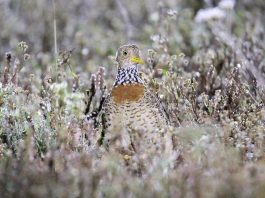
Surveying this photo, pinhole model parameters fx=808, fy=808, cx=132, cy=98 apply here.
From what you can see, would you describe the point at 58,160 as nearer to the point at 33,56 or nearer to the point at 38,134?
the point at 38,134

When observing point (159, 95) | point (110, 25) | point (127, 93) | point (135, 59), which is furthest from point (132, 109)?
point (110, 25)

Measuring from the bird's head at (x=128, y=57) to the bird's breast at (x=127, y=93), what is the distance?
24 cm

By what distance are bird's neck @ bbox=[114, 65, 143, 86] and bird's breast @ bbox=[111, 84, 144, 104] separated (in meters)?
0.06

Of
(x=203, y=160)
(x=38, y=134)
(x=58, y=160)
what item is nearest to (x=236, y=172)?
(x=203, y=160)

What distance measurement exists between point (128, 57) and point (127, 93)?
391 mm

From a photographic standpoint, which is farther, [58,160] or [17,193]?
[58,160]

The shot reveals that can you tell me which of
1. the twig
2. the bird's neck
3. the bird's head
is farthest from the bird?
the twig

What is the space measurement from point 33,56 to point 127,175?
4.43m

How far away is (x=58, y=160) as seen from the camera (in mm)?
4008

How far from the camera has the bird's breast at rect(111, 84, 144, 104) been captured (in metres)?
4.98

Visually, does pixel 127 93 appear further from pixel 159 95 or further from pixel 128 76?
pixel 159 95

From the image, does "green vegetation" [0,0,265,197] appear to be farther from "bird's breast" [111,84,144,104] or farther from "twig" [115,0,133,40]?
"bird's breast" [111,84,144,104]

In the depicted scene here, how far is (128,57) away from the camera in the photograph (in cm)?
532

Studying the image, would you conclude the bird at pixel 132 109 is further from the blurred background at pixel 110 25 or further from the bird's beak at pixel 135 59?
the blurred background at pixel 110 25
